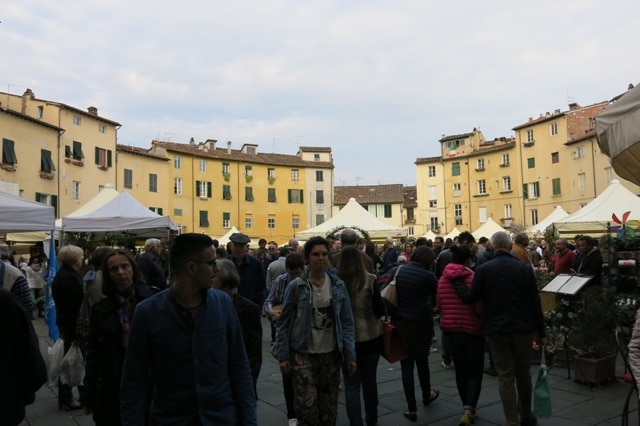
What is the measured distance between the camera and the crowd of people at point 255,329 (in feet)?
7.05

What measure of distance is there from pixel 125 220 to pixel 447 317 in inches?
300

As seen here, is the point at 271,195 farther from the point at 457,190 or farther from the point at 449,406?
the point at 449,406

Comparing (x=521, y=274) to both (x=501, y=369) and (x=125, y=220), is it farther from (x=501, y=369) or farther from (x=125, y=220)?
(x=125, y=220)

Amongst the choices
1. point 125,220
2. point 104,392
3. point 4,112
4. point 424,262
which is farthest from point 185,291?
point 4,112

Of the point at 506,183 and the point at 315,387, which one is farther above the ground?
the point at 506,183

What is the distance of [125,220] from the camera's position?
1009 centimetres

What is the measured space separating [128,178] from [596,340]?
3763 centimetres

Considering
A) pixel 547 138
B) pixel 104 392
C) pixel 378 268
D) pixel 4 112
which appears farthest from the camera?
pixel 547 138

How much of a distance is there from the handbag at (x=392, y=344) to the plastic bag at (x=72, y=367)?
2783mm

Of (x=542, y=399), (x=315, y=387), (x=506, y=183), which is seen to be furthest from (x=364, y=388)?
(x=506, y=183)

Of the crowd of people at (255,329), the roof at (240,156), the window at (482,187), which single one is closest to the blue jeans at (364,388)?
the crowd of people at (255,329)

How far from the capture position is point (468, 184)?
166ft

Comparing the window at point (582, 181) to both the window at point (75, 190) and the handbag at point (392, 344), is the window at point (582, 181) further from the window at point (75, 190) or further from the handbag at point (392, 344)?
the handbag at point (392, 344)

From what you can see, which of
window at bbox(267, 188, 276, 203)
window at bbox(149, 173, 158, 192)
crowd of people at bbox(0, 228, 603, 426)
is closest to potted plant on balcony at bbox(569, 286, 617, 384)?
crowd of people at bbox(0, 228, 603, 426)
